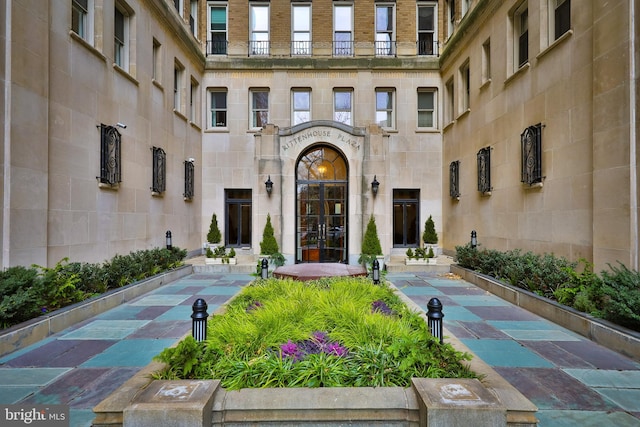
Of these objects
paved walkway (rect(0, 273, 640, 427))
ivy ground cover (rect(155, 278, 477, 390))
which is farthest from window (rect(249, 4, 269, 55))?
ivy ground cover (rect(155, 278, 477, 390))

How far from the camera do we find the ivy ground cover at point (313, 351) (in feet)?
11.6

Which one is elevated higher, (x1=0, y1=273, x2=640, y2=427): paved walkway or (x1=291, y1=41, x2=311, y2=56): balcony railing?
(x1=291, y1=41, x2=311, y2=56): balcony railing

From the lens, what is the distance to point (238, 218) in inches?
652

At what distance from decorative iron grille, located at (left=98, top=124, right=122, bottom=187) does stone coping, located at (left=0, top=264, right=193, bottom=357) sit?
309 centimetres

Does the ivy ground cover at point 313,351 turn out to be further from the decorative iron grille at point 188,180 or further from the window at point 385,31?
the window at point 385,31

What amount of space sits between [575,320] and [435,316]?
3700 mm

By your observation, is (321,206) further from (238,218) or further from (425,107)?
(425,107)

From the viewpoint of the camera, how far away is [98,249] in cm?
888

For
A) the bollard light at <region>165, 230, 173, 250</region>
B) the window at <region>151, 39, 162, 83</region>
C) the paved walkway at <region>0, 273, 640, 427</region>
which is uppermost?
the window at <region>151, 39, 162, 83</region>

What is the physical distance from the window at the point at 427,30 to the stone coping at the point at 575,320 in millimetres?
12953

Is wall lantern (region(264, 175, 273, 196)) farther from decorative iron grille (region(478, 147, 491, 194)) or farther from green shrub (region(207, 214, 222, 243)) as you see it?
decorative iron grille (region(478, 147, 491, 194))

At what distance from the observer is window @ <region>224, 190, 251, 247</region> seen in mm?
16516

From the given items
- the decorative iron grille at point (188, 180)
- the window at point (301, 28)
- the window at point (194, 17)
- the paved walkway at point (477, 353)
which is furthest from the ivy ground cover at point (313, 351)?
the window at point (194, 17)

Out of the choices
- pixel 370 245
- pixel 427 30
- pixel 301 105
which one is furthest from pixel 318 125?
pixel 427 30
